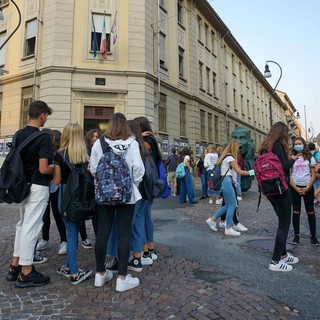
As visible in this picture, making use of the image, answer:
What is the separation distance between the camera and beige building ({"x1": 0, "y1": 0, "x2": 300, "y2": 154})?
53.2 feet

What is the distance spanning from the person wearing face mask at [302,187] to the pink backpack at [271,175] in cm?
138

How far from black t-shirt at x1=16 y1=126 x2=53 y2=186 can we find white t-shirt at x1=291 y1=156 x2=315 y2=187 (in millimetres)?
4086

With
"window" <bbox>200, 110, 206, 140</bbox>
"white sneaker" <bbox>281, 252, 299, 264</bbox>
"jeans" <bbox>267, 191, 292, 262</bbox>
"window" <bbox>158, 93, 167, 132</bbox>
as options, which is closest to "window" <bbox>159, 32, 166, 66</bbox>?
"window" <bbox>158, 93, 167, 132</bbox>

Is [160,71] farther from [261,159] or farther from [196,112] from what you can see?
[261,159]

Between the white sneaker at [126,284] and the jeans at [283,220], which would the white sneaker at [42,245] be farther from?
the jeans at [283,220]

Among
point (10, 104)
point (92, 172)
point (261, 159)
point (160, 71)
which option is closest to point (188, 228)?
point (261, 159)

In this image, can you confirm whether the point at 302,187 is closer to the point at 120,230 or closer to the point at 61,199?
the point at 120,230

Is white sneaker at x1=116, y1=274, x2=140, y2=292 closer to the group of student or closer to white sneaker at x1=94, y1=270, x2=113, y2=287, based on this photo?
the group of student

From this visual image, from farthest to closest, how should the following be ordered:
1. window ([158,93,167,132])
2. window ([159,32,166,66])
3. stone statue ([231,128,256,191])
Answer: window ([159,32,166,66]) < window ([158,93,167,132]) < stone statue ([231,128,256,191])

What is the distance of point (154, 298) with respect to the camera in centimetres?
312

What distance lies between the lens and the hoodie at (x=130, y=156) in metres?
3.30

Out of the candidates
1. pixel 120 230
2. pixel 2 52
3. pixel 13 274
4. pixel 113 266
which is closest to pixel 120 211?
pixel 120 230

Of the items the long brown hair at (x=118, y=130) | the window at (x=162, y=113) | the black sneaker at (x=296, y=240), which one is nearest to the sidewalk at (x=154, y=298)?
the black sneaker at (x=296, y=240)

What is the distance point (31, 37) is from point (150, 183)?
17484mm
